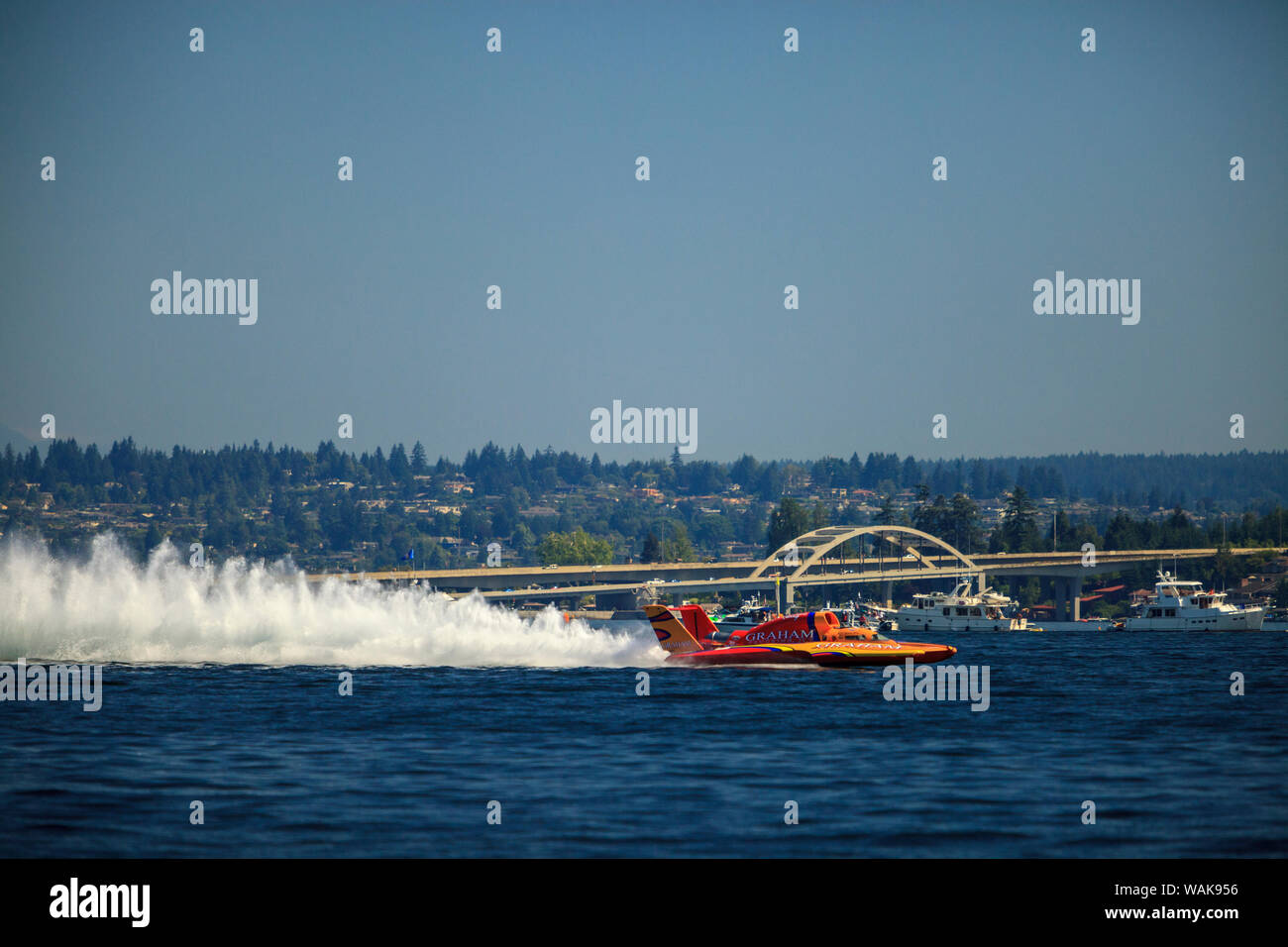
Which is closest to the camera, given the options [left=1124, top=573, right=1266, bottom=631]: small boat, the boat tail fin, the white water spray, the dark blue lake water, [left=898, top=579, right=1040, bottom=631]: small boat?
the dark blue lake water

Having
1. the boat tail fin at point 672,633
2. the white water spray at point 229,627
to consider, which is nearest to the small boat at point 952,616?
the white water spray at point 229,627

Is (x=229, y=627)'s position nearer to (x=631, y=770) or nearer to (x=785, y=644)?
(x=785, y=644)

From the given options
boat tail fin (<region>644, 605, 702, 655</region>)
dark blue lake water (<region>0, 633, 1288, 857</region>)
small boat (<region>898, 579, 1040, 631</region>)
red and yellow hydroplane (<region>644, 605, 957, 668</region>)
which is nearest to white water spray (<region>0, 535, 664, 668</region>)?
boat tail fin (<region>644, 605, 702, 655</region>)

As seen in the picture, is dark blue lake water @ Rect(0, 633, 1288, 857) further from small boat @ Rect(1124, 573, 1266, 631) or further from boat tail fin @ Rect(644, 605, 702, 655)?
small boat @ Rect(1124, 573, 1266, 631)

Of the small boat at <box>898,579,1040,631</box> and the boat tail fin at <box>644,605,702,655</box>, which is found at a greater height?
the boat tail fin at <box>644,605,702,655</box>

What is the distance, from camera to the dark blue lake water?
23.6 meters

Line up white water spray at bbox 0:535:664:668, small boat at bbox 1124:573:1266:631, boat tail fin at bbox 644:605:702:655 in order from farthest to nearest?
1. small boat at bbox 1124:573:1266:631
2. boat tail fin at bbox 644:605:702:655
3. white water spray at bbox 0:535:664:668

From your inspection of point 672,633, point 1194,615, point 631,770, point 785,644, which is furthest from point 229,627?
point 1194,615

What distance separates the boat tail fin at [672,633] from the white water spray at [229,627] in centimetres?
117

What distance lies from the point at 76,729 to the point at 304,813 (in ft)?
51.6

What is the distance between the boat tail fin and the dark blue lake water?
24.4ft

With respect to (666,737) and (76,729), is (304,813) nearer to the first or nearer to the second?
(666,737)

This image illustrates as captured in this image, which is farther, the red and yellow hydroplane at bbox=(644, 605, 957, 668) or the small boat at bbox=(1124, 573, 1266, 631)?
the small boat at bbox=(1124, 573, 1266, 631)
